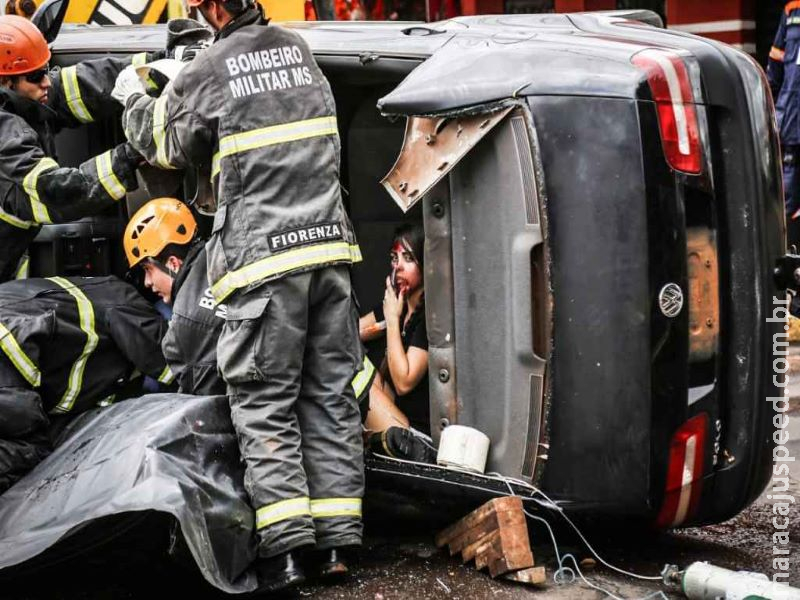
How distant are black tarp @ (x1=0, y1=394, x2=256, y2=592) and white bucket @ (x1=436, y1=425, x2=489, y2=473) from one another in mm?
602

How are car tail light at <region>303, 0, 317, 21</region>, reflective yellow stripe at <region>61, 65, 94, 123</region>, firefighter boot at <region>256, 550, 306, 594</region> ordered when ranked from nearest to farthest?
firefighter boot at <region>256, 550, 306, 594</region> → reflective yellow stripe at <region>61, 65, 94, 123</region> → car tail light at <region>303, 0, 317, 21</region>

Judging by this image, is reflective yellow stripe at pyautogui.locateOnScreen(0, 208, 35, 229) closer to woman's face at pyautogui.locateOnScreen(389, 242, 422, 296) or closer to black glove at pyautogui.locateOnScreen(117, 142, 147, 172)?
black glove at pyautogui.locateOnScreen(117, 142, 147, 172)

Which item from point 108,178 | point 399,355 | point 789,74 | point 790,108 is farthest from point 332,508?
point 789,74

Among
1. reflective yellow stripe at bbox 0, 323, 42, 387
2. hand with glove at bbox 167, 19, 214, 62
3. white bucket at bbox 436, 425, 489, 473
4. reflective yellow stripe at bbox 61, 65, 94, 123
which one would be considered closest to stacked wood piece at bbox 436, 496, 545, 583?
white bucket at bbox 436, 425, 489, 473

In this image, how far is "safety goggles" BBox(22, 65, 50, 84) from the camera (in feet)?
15.3

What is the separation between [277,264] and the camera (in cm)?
386

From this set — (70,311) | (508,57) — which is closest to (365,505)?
(70,311)

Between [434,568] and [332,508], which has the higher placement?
[332,508]

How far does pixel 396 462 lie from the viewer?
4055 mm

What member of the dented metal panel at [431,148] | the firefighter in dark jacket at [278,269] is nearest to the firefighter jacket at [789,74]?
the dented metal panel at [431,148]

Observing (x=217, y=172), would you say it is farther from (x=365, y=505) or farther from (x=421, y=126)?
(x=365, y=505)

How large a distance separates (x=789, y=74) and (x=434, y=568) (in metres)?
5.20

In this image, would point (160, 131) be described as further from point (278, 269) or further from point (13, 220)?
point (13, 220)

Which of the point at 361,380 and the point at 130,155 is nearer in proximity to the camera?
the point at 361,380
